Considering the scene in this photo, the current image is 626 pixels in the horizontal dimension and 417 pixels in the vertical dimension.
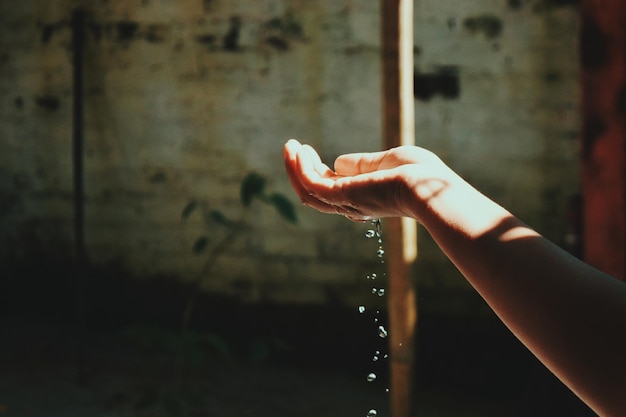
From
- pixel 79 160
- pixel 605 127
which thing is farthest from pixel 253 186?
pixel 605 127

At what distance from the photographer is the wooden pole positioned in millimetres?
2387

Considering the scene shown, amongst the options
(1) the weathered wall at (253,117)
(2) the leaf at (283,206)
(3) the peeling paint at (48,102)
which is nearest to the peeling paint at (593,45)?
(1) the weathered wall at (253,117)

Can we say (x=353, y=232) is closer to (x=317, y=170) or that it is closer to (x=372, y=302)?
(x=372, y=302)

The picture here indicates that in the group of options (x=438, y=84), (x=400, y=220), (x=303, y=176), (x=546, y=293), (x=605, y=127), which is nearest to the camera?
(x=546, y=293)

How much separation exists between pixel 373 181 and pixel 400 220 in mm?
1193

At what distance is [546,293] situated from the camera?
2.63ft

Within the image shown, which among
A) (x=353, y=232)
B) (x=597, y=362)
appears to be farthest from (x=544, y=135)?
(x=597, y=362)

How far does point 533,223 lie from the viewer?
3.98 meters

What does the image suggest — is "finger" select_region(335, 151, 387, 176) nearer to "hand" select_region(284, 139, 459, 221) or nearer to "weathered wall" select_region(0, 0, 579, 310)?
"hand" select_region(284, 139, 459, 221)

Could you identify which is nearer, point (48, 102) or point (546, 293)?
point (546, 293)

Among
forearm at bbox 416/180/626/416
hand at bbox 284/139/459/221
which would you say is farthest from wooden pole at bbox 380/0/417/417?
forearm at bbox 416/180/626/416

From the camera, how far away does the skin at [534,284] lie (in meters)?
0.73

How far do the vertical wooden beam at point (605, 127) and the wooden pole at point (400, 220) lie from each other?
1013 millimetres

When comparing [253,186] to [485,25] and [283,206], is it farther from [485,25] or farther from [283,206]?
[485,25]
